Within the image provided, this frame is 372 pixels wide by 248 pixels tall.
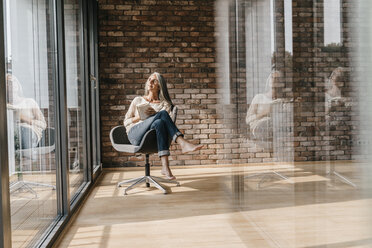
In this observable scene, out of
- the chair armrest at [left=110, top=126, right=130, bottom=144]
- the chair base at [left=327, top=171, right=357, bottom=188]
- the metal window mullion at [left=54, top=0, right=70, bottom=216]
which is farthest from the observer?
the chair armrest at [left=110, top=126, right=130, bottom=144]

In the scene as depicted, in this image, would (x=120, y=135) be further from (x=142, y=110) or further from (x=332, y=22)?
(x=332, y=22)

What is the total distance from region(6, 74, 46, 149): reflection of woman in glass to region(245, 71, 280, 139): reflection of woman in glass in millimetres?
1224

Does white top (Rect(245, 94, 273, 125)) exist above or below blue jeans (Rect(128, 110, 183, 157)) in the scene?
above

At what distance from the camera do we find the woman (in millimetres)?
3451

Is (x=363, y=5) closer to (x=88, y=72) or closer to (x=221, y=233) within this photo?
(x=221, y=233)

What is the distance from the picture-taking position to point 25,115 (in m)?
1.77

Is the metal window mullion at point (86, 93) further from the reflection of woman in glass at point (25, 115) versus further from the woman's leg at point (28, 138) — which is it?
the woman's leg at point (28, 138)

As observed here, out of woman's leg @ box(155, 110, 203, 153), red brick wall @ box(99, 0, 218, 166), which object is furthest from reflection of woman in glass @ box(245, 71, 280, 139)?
red brick wall @ box(99, 0, 218, 166)

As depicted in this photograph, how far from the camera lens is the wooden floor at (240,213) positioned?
1.24 metres

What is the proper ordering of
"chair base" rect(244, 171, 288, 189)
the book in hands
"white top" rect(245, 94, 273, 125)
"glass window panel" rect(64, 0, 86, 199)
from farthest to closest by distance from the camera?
the book in hands → "glass window panel" rect(64, 0, 86, 199) → "white top" rect(245, 94, 273, 125) → "chair base" rect(244, 171, 288, 189)

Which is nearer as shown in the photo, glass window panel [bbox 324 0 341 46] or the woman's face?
glass window panel [bbox 324 0 341 46]

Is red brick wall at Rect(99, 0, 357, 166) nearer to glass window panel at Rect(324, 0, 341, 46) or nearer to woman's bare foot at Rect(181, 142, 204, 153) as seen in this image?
woman's bare foot at Rect(181, 142, 204, 153)

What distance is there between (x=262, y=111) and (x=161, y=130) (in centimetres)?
147

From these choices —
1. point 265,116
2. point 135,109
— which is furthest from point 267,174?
point 135,109
